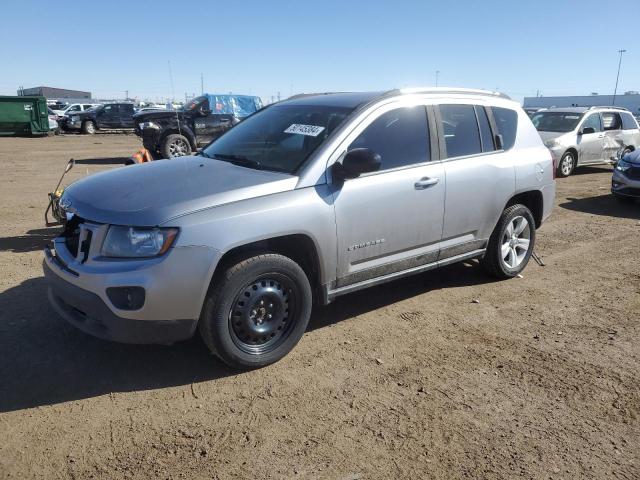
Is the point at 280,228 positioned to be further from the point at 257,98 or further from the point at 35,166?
the point at 257,98

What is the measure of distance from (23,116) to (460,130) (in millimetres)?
26108

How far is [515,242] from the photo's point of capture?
17.6 ft

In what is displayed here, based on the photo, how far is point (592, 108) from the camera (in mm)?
13445

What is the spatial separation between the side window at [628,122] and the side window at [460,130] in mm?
11457

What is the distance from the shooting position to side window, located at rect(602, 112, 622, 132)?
1363 centimetres

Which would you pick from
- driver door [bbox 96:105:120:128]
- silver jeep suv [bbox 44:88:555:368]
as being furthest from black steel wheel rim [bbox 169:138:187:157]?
driver door [bbox 96:105:120:128]

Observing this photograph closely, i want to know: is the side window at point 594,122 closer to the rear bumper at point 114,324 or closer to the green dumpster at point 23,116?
the rear bumper at point 114,324

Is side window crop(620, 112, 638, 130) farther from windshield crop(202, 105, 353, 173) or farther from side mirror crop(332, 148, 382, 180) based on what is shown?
side mirror crop(332, 148, 382, 180)

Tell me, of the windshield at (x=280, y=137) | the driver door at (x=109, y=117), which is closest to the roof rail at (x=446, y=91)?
the windshield at (x=280, y=137)

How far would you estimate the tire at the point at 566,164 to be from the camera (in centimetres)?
1284

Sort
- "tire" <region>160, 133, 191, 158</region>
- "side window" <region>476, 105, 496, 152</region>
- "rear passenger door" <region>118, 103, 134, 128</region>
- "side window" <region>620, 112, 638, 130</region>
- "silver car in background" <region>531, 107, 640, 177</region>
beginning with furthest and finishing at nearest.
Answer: "rear passenger door" <region>118, 103, 134, 128</region> < "side window" <region>620, 112, 638, 130</region> < "tire" <region>160, 133, 191, 158</region> < "silver car in background" <region>531, 107, 640, 177</region> < "side window" <region>476, 105, 496, 152</region>

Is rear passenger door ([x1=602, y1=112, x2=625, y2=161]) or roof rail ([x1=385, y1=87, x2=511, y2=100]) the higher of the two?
roof rail ([x1=385, y1=87, x2=511, y2=100])

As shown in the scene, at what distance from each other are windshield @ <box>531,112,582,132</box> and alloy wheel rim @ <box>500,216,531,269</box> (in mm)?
8842

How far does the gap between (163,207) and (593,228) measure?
6989 mm
